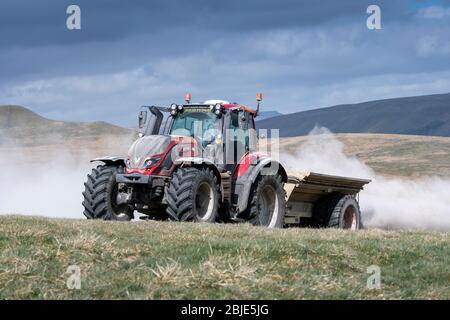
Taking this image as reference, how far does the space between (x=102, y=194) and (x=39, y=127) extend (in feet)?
280

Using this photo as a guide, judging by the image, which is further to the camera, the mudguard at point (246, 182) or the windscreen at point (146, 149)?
the mudguard at point (246, 182)

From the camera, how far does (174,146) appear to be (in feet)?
51.5

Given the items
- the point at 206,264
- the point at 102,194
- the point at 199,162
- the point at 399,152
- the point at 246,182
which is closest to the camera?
the point at 206,264

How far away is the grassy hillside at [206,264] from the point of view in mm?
7926

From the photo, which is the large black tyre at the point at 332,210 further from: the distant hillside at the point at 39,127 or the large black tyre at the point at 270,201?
the distant hillside at the point at 39,127

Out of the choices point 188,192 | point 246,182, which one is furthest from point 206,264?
point 246,182

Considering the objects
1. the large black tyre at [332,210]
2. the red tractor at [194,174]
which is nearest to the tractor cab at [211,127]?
the red tractor at [194,174]

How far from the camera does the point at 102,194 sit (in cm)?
1563

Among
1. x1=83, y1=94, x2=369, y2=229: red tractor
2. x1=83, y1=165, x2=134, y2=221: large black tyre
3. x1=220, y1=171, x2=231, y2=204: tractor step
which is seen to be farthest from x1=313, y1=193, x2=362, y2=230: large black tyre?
x1=83, y1=165, x2=134, y2=221: large black tyre

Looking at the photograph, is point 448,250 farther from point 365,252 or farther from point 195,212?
point 195,212

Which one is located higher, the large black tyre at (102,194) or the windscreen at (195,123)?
the windscreen at (195,123)

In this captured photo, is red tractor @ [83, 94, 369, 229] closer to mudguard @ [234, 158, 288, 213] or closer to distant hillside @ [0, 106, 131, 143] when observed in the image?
mudguard @ [234, 158, 288, 213]

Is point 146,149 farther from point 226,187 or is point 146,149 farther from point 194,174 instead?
point 226,187

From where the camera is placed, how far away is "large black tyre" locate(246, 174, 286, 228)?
16.5 meters
